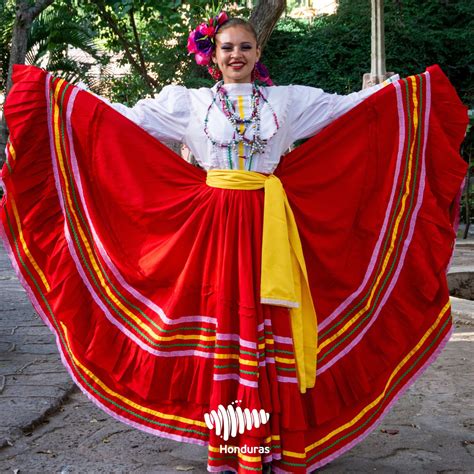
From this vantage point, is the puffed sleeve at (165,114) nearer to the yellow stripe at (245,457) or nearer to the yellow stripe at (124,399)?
the yellow stripe at (124,399)

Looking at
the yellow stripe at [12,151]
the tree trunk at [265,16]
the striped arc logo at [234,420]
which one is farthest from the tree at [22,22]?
the striped arc logo at [234,420]

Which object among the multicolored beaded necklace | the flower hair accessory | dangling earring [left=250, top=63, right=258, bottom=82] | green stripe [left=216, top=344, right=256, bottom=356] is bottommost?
green stripe [left=216, top=344, right=256, bottom=356]

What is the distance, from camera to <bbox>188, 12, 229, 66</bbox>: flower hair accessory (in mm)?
3324

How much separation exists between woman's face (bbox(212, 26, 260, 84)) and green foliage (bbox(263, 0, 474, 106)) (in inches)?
577

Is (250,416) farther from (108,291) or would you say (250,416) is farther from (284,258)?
(108,291)

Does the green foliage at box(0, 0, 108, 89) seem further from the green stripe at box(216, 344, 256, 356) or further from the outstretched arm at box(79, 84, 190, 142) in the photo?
the green stripe at box(216, 344, 256, 356)

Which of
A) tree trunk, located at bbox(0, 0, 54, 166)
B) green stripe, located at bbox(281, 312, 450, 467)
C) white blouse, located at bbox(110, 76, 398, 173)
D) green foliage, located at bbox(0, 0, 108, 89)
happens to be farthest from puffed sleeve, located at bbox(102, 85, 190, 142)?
green foliage, located at bbox(0, 0, 108, 89)

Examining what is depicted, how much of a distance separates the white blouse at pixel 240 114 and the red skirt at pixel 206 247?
7cm

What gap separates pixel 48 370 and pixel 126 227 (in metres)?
1.80

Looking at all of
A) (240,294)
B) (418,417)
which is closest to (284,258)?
(240,294)

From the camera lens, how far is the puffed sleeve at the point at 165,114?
3.26 m

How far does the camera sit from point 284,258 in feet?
10.0

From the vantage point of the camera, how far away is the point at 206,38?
335cm

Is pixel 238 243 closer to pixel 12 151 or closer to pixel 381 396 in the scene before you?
pixel 381 396
